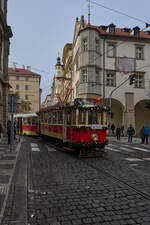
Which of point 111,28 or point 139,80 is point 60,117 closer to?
point 139,80

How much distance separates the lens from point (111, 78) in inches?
1206

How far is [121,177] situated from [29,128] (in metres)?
20.2

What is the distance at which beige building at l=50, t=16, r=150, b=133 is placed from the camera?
28.7m

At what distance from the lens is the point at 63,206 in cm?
460

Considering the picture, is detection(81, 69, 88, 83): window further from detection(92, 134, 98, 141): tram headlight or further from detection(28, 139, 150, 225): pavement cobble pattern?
detection(28, 139, 150, 225): pavement cobble pattern

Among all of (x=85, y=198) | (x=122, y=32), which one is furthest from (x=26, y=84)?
(x=85, y=198)

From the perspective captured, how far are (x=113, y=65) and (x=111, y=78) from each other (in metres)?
1.75

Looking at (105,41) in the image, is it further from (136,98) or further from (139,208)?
(139,208)

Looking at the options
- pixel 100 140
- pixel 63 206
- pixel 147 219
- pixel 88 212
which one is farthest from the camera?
pixel 100 140

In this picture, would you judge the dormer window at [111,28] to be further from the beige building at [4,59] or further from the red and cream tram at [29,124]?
the red and cream tram at [29,124]

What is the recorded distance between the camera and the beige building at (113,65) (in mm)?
28672

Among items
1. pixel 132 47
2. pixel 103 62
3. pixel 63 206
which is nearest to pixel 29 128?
pixel 103 62

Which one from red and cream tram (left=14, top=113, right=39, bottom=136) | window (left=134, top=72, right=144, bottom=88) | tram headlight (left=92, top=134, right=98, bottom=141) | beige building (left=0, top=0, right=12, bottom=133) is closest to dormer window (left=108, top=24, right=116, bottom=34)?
window (left=134, top=72, right=144, bottom=88)

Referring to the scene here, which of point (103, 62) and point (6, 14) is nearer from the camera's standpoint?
point (6, 14)
